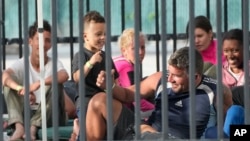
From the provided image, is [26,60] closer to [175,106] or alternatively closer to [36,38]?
[175,106]

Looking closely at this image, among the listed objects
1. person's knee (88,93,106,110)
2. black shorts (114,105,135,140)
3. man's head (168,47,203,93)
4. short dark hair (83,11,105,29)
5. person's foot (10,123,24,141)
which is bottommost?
person's foot (10,123,24,141)

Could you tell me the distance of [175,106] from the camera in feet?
24.2

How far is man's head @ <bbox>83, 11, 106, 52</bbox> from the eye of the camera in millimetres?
8039

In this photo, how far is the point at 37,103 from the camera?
838 cm

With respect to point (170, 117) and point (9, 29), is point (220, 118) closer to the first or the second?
point (170, 117)

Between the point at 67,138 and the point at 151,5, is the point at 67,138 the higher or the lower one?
the lower one

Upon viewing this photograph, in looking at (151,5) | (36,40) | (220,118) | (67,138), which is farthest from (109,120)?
(151,5)

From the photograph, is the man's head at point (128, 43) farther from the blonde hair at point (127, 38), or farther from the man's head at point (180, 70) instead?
the man's head at point (180, 70)

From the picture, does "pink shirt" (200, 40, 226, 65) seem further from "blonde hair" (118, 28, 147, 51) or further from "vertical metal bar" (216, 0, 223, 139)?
"vertical metal bar" (216, 0, 223, 139)

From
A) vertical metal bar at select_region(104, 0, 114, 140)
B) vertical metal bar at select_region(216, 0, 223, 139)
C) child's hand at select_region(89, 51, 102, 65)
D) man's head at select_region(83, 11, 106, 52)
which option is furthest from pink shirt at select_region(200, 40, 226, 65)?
vertical metal bar at select_region(104, 0, 114, 140)

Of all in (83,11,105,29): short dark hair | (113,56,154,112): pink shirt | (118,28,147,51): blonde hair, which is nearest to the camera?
(83,11,105,29): short dark hair

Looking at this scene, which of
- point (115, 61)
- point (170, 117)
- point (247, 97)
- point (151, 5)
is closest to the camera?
point (247, 97)

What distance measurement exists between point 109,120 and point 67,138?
171cm

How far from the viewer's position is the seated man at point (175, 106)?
7.23 meters
